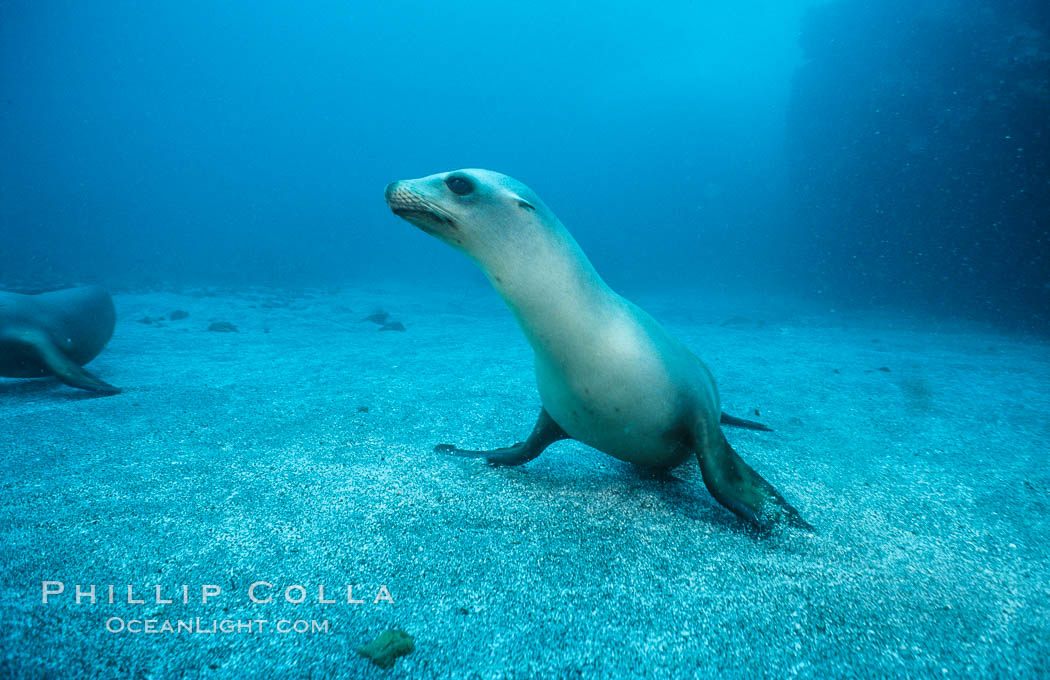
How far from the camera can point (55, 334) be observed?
12.7 feet

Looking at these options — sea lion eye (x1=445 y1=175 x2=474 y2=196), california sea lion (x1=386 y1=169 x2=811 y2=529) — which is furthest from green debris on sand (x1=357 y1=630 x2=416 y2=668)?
sea lion eye (x1=445 y1=175 x2=474 y2=196)

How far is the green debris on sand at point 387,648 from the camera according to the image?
111 centimetres

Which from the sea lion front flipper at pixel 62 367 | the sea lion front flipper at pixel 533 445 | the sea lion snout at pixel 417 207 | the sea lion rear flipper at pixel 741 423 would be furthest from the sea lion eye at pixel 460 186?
the sea lion front flipper at pixel 62 367

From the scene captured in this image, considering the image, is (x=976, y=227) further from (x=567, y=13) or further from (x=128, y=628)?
(x=567, y=13)

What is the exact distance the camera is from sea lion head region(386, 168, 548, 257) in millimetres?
1652

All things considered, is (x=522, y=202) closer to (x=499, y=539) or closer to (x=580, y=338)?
(x=580, y=338)

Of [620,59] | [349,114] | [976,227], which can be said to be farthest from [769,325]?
[349,114]

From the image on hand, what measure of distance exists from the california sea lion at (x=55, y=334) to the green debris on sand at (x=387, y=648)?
3.62 meters

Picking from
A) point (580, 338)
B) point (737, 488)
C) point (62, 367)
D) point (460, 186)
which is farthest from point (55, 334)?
point (737, 488)

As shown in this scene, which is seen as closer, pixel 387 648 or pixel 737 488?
pixel 387 648

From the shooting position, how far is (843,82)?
18625 millimetres

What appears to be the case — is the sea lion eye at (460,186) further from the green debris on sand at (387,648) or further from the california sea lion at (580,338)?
the green debris on sand at (387,648)

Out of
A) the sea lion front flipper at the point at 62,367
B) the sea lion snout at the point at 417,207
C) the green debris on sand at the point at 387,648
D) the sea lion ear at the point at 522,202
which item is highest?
the sea lion ear at the point at 522,202

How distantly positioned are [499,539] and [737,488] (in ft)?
3.34
